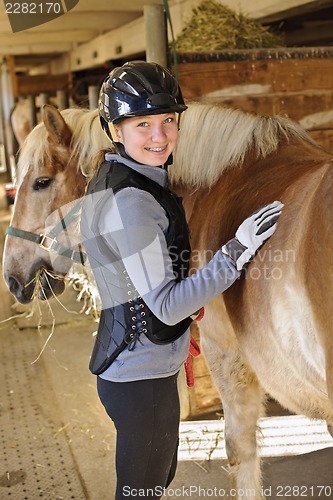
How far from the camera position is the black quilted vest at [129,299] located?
135 cm

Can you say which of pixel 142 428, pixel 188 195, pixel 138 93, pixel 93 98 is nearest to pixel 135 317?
pixel 142 428

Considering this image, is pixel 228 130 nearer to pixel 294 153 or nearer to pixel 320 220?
pixel 294 153

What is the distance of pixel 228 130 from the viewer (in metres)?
1.85

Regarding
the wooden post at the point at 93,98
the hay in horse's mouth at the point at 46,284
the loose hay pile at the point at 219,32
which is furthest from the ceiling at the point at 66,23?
the hay in horse's mouth at the point at 46,284

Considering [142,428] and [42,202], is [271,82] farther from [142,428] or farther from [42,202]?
[142,428]

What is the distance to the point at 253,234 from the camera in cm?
133

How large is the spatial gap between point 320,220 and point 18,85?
690cm

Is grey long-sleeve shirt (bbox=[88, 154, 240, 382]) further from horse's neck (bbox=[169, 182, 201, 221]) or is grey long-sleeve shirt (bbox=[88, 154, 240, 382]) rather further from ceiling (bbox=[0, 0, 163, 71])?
ceiling (bbox=[0, 0, 163, 71])

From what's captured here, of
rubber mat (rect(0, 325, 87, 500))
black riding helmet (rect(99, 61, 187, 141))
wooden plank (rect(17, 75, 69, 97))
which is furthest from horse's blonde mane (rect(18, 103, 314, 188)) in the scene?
wooden plank (rect(17, 75, 69, 97))

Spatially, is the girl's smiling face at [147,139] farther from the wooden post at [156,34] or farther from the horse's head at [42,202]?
the wooden post at [156,34]

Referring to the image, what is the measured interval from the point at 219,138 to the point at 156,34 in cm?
72

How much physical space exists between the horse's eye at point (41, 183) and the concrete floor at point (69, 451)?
0.49 meters

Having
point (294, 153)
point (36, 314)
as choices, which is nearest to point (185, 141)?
point (294, 153)

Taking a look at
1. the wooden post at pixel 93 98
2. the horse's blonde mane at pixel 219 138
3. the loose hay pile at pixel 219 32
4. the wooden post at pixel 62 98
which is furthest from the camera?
the wooden post at pixel 62 98
